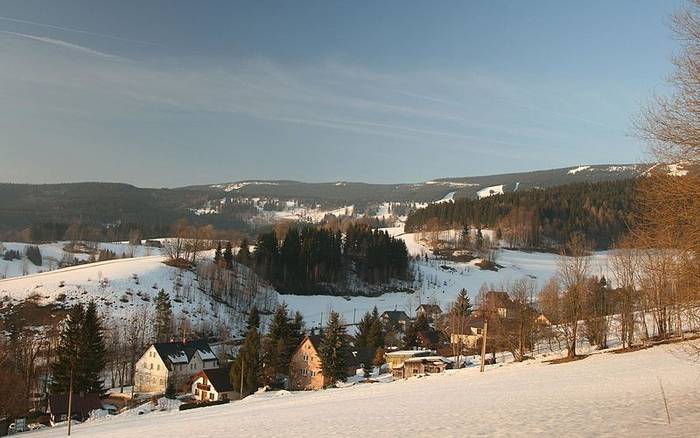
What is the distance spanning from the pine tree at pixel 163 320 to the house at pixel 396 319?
3123cm

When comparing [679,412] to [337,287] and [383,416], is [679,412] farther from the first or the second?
[337,287]

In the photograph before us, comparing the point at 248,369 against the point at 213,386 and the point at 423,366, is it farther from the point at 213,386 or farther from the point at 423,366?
the point at 423,366

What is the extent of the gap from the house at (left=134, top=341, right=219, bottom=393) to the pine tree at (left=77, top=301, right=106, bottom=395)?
7251 mm

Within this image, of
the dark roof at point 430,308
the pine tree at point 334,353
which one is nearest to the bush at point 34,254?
the dark roof at point 430,308

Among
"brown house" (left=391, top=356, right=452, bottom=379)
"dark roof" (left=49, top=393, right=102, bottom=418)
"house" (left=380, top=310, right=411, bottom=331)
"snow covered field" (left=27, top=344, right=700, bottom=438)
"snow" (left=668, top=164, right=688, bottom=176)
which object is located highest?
"snow" (left=668, top=164, right=688, bottom=176)

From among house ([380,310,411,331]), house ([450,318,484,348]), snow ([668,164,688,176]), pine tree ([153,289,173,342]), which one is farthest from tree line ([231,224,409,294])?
snow ([668,164,688,176])

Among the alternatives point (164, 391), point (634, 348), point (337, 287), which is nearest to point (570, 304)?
point (634, 348)

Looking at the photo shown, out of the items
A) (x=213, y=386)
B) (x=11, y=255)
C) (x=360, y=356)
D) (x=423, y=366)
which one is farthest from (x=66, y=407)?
(x=11, y=255)

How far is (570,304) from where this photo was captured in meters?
35.8

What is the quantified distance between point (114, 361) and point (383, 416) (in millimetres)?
51193

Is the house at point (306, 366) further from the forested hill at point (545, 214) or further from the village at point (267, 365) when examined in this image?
the forested hill at point (545, 214)

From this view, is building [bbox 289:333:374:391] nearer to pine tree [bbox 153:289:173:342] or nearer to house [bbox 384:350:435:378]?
house [bbox 384:350:435:378]

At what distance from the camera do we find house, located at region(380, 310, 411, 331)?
79.2 m

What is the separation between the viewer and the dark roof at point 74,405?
129 feet
